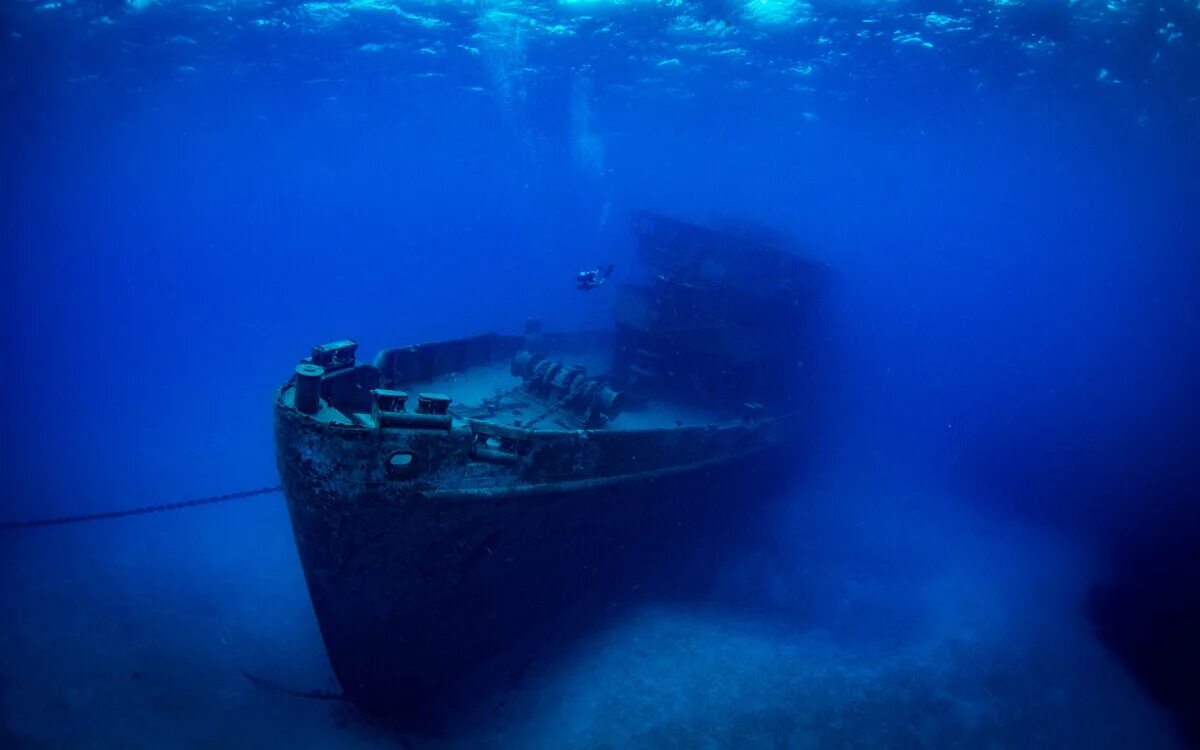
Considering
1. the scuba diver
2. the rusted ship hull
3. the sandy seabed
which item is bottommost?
the sandy seabed

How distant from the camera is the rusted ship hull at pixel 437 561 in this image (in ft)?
15.8

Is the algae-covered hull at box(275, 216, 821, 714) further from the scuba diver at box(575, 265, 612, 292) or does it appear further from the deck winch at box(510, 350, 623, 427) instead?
the scuba diver at box(575, 265, 612, 292)

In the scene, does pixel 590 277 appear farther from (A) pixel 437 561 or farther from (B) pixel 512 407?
(A) pixel 437 561

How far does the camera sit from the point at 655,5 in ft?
55.2

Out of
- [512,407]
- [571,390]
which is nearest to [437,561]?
[512,407]

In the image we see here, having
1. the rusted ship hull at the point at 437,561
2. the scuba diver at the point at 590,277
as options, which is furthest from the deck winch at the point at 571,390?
the scuba diver at the point at 590,277

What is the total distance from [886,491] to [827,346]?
20.9 feet

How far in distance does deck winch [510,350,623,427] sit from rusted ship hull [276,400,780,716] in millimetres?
1166

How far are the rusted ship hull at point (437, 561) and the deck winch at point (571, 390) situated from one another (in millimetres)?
1166

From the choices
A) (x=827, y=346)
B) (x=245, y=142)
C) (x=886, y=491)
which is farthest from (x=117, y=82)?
(x=886, y=491)

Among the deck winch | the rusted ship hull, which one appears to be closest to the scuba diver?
the deck winch

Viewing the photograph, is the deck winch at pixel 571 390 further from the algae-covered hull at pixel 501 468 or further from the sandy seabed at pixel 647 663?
the sandy seabed at pixel 647 663

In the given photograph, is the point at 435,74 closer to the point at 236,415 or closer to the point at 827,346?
the point at 236,415

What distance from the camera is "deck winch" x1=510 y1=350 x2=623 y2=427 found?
754 cm
